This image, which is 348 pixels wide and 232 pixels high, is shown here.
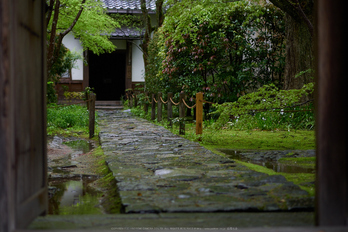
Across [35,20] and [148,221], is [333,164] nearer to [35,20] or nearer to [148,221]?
[148,221]

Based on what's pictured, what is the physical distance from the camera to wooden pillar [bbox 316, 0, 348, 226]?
2436 millimetres

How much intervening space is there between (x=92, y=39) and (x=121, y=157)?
1124 cm

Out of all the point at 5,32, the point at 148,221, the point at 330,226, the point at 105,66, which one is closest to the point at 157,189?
the point at 148,221

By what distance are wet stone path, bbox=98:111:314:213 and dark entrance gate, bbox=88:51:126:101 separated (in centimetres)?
1738

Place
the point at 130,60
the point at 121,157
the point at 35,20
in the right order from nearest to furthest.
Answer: the point at 35,20 < the point at 121,157 < the point at 130,60

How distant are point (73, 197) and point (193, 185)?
125 centimetres

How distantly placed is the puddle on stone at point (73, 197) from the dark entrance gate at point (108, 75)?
18577 mm

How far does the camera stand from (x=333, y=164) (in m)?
2.44

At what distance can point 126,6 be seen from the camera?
2019 cm

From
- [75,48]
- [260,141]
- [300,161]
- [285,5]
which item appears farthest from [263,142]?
[75,48]

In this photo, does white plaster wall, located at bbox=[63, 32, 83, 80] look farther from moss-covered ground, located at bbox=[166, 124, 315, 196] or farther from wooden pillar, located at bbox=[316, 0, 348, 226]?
wooden pillar, located at bbox=[316, 0, 348, 226]

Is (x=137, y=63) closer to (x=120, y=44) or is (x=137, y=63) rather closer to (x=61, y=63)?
(x=120, y=44)

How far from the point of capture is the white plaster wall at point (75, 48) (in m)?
19.5

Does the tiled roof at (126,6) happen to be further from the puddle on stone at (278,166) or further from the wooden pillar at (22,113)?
the wooden pillar at (22,113)
